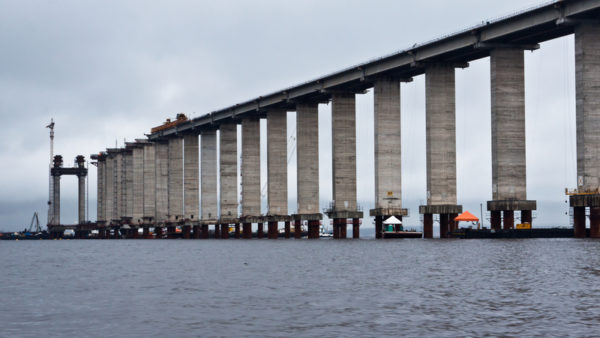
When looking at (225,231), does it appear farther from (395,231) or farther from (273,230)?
(395,231)

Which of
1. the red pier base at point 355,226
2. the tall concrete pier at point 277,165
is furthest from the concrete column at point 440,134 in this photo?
the tall concrete pier at point 277,165

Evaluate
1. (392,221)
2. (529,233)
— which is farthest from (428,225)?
(529,233)

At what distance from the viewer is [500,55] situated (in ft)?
318

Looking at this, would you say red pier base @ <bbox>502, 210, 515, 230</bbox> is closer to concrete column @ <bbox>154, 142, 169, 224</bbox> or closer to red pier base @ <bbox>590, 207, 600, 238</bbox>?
red pier base @ <bbox>590, 207, 600, 238</bbox>

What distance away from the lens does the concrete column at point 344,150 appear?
125000 mm

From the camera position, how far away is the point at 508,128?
95562 millimetres

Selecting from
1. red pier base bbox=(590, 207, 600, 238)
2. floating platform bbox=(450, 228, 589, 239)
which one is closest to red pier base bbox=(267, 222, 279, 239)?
floating platform bbox=(450, 228, 589, 239)

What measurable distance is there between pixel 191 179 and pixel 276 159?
133ft

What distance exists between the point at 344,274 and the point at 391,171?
222ft

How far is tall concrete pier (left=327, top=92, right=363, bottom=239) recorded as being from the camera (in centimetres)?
12506

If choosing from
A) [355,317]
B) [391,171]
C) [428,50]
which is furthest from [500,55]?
[355,317]

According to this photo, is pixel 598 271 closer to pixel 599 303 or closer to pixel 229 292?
pixel 599 303

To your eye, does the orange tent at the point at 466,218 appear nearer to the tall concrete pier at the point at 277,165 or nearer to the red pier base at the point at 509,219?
the red pier base at the point at 509,219

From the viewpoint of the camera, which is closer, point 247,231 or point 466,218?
point 466,218
